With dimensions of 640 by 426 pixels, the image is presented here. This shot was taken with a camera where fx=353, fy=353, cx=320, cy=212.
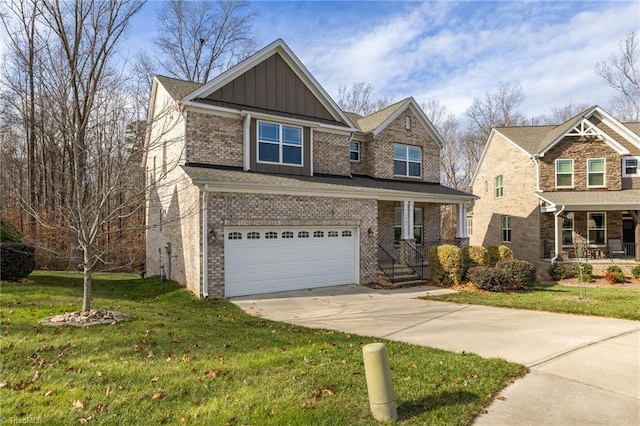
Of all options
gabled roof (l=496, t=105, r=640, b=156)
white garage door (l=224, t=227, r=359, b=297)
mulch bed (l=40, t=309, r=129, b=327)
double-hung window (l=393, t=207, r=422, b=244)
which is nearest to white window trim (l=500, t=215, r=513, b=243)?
gabled roof (l=496, t=105, r=640, b=156)

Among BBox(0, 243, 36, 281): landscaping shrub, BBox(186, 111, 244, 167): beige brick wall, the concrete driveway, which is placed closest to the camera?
the concrete driveway

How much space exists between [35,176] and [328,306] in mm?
22087

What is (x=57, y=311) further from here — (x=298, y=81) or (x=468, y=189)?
(x=468, y=189)

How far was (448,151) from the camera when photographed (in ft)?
129

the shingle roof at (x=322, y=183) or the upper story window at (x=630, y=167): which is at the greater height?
the upper story window at (x=630, y=167)

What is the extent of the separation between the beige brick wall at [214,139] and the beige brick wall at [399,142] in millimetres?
6669

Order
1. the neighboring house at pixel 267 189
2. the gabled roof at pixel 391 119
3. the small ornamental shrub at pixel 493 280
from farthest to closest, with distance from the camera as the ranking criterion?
the gabled roof at pixel 391 119 < the small ornamental shrub at pixel 493 280 < the neighboring house at pixel 267 189

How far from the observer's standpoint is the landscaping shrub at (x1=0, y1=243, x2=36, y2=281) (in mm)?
11117

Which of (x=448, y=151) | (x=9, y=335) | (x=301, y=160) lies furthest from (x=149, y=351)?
(x=448, y=151)

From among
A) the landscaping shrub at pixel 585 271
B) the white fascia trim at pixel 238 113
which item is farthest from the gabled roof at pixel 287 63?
the landscaping shrub at pixel 585 271

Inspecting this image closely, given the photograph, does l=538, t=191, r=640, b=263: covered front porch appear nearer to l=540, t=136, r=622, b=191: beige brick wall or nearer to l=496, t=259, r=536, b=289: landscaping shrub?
l=540, t=136, r=622, b=191: beige brick wall

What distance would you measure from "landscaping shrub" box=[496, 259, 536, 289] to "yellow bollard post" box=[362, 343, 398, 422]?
34.9ft

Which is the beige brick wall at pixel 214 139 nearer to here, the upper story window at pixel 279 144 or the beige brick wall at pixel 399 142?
the upper story window at pixel 279 144

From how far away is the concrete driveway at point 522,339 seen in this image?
12.9ft
